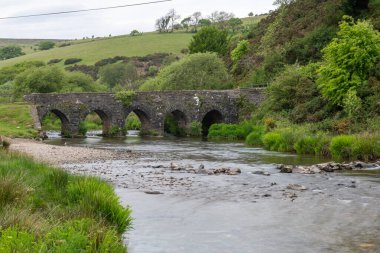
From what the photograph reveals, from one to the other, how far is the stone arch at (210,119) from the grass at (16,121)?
18491 mm

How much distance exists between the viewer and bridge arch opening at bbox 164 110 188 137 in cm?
5767

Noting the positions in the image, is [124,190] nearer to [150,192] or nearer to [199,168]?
[150,192]

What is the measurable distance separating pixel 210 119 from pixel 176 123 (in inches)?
168

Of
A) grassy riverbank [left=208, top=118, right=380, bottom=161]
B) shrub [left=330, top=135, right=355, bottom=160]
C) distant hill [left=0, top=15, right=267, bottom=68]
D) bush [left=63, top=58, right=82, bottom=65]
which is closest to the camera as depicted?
grassy riverbank [left=208, top=118, right=380, bottom=161]

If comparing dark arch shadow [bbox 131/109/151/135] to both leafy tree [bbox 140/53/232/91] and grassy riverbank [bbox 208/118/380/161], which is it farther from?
grassy riverbank [bbox 208/118/380/161]

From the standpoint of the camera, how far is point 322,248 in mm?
12750

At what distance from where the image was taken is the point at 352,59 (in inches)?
1455

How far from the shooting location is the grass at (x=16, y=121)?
147ft

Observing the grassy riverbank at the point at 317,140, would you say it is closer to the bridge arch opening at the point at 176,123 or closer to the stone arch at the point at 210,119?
the stone arch at the point at 210,119

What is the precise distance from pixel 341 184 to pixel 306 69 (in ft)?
85.1

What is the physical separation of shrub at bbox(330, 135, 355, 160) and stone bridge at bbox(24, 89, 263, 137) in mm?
25003

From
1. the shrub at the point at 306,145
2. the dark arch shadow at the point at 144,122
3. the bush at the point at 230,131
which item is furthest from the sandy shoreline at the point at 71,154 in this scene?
the dark arch shadow at the point at 144,122

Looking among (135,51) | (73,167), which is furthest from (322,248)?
(135,51)

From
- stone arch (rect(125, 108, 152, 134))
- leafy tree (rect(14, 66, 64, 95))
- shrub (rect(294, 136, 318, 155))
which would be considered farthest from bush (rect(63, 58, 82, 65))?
shrub (rect(294, 136, 318, 155))
